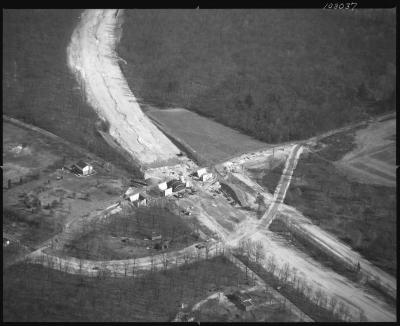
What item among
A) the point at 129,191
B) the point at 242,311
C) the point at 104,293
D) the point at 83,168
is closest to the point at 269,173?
the point at 129,191

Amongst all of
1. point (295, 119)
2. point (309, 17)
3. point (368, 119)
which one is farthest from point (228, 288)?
point (309, 17)

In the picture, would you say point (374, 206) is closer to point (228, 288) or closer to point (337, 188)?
point (337, 188)

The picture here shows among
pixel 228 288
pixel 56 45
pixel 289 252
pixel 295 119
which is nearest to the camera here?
pixel 228 288

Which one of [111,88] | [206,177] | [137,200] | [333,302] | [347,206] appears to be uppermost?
[111,88]

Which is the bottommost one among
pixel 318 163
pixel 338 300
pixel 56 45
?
pixel 338 300

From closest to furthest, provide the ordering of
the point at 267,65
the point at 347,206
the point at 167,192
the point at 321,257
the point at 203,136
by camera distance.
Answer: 1. the point at 321,257
2. the point at 167,192
3. the point at 347,206
4. the point at 203,136
5. the point at 267,65

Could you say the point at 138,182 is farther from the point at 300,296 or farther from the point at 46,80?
the point at 46,80

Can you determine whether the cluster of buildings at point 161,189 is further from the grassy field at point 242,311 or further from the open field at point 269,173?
the grassy field at point 242,311
